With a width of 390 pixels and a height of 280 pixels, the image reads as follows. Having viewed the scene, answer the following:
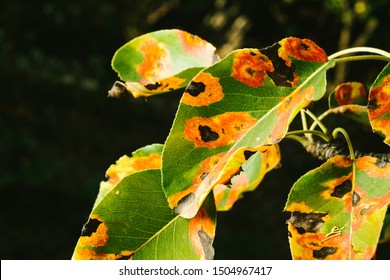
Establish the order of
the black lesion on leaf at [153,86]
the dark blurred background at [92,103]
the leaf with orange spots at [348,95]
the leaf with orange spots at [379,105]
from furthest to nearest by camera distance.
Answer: the dark blurred background at [92,103]
the leaf with orange spots at [348,95]
the black lesion on leaf at [153,86]
the leaf with orange spots at [379,105]

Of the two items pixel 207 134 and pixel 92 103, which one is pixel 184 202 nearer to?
pixel 207 134

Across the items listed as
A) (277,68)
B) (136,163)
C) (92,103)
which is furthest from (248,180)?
(92,103)

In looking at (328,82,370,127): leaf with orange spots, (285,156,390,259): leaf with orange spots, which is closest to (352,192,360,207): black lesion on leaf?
(285,156,390,259): leaf with orange spots

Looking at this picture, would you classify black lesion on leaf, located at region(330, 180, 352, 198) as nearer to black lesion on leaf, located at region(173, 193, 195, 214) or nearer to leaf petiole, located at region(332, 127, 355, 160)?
leaf petiole, located at region(332, 127, 355, 160)

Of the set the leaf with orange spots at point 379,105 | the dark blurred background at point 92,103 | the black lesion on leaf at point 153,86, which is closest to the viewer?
the leaf with orange spots at point 379,105

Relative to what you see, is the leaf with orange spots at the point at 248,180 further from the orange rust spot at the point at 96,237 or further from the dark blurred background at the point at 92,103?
the dark blurred background at the point at 92,103

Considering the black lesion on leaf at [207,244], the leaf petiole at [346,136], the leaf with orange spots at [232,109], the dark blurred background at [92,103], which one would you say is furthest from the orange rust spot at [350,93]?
→ the dark blurred background at [92,103]

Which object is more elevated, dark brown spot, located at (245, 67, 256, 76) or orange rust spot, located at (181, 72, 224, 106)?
dark brown spot, located at (245, 67, 256, 76)
